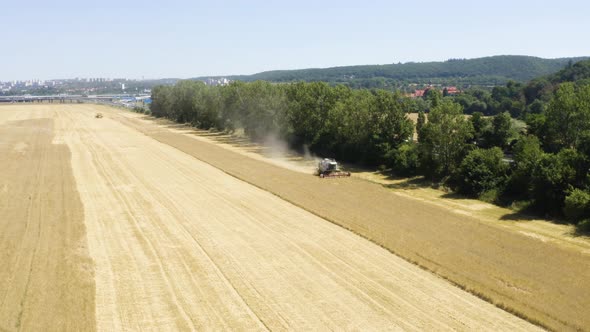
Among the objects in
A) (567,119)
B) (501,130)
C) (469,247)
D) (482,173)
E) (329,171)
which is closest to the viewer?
(469,247)

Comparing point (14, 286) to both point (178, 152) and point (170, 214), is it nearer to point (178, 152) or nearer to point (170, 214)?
point (170, 214)

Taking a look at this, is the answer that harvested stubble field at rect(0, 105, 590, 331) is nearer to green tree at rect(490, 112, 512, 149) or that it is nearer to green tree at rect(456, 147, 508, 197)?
green tree at rect(456, 147, 508, 197)

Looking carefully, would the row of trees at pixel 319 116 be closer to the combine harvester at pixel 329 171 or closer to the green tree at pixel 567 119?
the combine harvester at pixel 329 171

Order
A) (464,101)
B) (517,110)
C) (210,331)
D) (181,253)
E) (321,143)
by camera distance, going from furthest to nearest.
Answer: (464,101)
(517,110)
(321,143)
(181,253)
(210,331)

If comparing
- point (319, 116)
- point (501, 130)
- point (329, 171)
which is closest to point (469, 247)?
point (329, 171)

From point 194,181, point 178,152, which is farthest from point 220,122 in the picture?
point 194,181

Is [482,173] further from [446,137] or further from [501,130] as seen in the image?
[501,130]

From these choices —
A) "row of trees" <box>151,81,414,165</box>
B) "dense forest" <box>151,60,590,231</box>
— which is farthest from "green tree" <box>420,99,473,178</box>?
"row of trees" <box>151,81,414,165</box>
